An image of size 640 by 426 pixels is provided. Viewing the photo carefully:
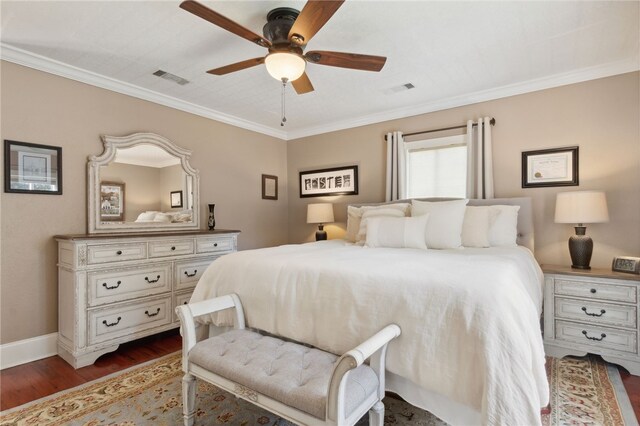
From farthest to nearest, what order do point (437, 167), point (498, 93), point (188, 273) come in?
→ point (437, 167) → point (498, 93) → point (188, 273)

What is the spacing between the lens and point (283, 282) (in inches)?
74.3

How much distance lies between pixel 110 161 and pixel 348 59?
Answer: 2.50 m

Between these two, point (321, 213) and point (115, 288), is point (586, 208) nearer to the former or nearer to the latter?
point (321, 213)

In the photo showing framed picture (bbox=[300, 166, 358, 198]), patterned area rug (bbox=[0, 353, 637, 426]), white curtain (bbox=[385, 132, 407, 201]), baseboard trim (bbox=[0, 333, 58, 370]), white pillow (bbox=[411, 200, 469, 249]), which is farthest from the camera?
framed picture (bbox=[300, 166, 358, 198])

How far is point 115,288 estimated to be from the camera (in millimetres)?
2691

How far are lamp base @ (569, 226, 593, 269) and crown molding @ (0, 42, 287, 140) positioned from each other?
3.99 meters

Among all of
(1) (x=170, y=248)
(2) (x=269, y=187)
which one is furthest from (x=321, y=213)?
(1) (x=170, y=248)

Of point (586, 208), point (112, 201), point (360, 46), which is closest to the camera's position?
point (360, 46)

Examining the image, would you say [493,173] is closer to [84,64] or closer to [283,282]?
[283,282]

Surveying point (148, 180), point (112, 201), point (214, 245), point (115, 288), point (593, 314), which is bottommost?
point (593, 314)

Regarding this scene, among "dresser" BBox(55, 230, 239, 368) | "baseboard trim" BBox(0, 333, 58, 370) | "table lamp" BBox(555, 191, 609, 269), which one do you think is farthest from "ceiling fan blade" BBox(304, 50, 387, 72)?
"baseboard trim" BBox(0, 333, 58, 370)

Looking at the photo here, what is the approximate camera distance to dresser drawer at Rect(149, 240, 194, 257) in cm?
296

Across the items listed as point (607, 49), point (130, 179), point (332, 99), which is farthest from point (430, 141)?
point (130, 179)

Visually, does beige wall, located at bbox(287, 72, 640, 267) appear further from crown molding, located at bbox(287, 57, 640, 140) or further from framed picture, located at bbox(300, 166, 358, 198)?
framed picture, located at bbox(300, 166, 358, 198)
